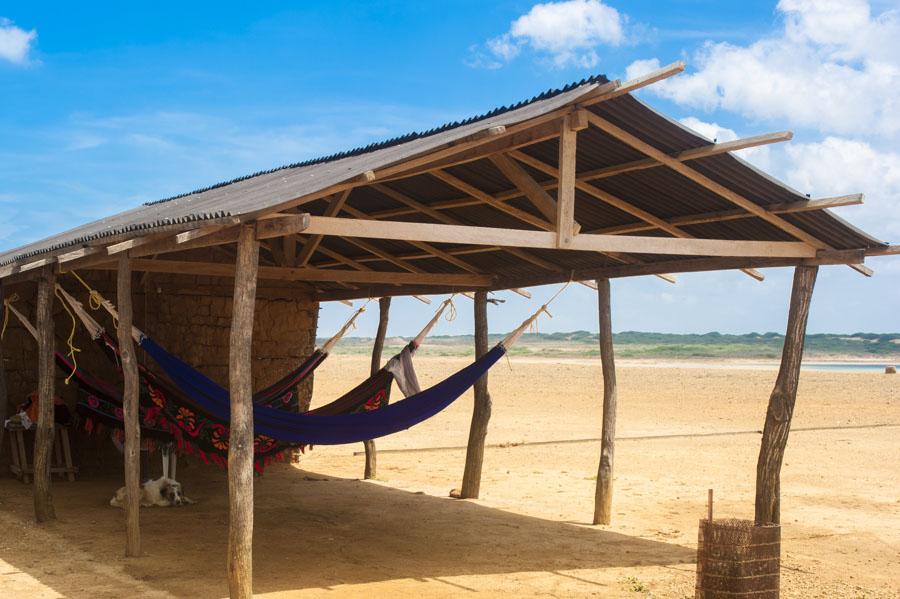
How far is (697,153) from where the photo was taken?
14.7 feet

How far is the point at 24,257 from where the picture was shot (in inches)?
233

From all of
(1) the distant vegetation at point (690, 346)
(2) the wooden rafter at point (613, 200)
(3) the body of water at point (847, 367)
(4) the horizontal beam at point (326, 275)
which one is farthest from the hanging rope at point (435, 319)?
(1) the distant vegetation at point (690, 346)

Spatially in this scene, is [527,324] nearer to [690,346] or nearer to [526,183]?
[526,183]

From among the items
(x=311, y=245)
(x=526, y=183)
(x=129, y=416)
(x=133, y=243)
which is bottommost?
(x=129, y=416)

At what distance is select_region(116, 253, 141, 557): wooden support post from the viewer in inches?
191

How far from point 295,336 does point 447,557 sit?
3.45 meters

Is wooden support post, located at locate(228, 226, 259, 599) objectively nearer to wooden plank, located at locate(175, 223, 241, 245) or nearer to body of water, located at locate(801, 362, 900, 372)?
wooden plank, located at locate(175, 223, 241, 245)

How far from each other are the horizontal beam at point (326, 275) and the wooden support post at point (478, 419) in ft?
0.76

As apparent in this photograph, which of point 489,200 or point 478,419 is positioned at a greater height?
point 489,200

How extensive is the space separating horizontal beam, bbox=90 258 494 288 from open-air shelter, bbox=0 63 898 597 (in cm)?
2

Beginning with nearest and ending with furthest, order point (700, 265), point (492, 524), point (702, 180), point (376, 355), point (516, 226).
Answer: point (702, 180) → point (700, 265) → point (516, 226) → point (492, 524) → point (376, 355)

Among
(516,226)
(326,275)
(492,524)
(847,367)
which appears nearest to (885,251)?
(516,226)

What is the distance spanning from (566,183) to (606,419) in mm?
2267

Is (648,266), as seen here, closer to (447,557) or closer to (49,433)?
(447,557)
